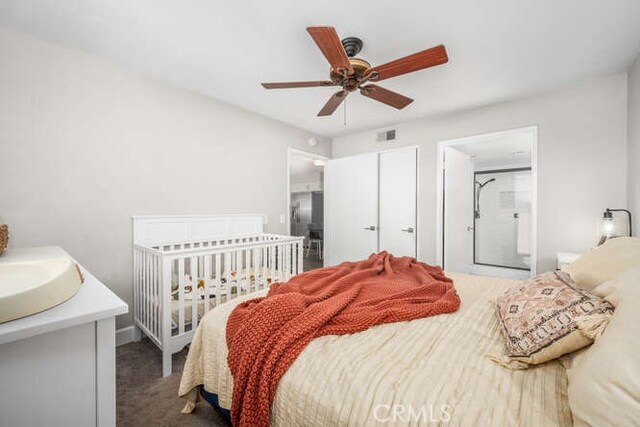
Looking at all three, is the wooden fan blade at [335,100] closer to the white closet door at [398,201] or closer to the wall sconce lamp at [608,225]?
the white closet door at [398,201]

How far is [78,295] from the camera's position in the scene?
80 centimetres

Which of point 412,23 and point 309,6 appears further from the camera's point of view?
point 412,23

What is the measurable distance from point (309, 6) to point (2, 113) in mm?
2153

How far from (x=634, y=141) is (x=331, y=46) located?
2590 mm

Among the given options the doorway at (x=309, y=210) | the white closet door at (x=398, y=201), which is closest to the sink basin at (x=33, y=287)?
the white closet door at (x=398, y=201)

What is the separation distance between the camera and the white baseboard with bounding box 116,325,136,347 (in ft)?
7.65

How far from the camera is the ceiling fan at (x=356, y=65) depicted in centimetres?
148

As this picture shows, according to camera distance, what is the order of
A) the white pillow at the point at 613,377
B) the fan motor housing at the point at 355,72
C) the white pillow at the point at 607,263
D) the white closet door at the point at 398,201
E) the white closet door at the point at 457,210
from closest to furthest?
the white pillow at the point at 613,377 → the white pillow at the point at 607,263 → the fan motor housing at the point at 355,72 → the white closet door at the point at 457,210 → the white closet door at the point at 398,201

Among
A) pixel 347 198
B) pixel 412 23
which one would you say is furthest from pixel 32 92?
pixel 347 198

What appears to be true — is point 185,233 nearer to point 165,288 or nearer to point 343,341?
point 165,288

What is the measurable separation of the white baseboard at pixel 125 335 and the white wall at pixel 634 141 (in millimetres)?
4148

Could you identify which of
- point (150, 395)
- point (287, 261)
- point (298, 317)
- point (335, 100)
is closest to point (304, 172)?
point (287, 261)

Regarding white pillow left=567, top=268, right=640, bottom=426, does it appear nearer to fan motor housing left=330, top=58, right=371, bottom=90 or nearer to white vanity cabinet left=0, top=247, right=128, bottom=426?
white vanity cabinet left=0, top=247, right=128, bottom=426

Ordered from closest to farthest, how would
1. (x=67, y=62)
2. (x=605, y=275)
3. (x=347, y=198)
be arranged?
(x=605, y=275)
(x=67, y=62)
(x=347, y=198)
